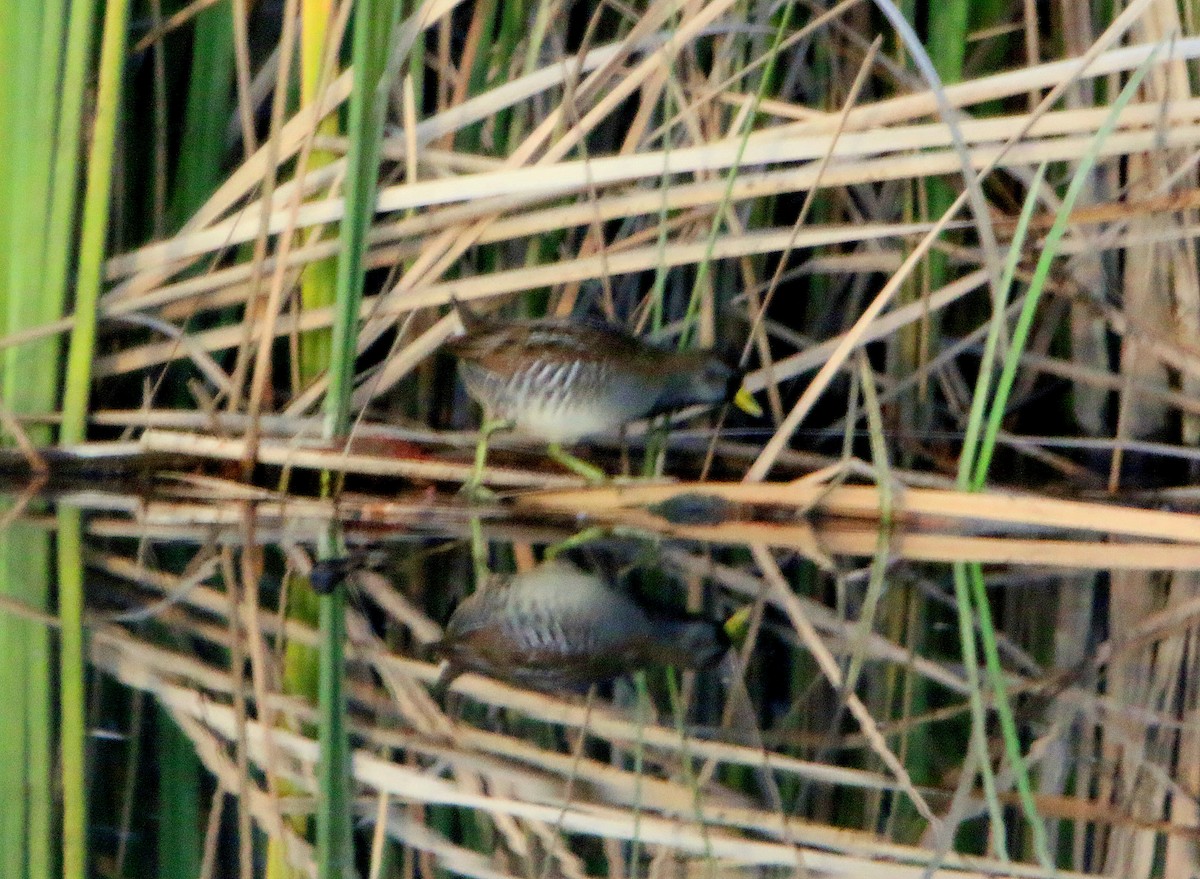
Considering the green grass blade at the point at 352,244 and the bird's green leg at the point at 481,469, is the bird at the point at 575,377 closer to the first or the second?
the bird's green leg at the point at 481,469

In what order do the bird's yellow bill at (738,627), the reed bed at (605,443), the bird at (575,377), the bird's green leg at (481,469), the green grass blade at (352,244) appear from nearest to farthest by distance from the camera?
1. the reed bed at (605,443)
2. the green grass blade at (352,244)
3. the bird's yellow bill at (738,627)
4. the bird at (575,377)
5. the bird's green leg at (481,469)

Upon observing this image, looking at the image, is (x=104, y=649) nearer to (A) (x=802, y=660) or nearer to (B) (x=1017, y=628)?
(A) (x=802, y=660)

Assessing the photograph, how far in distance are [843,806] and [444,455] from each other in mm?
1426

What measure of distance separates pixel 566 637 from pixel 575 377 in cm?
65

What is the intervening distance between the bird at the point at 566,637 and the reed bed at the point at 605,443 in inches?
1.4

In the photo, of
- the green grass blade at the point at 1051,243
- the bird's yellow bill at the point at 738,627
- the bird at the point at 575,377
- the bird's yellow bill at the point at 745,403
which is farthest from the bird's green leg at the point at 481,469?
the green grass blade at the point at 1051,243

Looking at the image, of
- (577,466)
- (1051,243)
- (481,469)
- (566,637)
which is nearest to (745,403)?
(577,466)

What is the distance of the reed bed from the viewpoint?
5.44 ft

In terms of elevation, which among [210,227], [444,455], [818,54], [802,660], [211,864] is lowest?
[211,864]

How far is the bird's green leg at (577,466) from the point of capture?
2.79 m

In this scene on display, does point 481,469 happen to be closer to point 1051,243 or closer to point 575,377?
point 575,377

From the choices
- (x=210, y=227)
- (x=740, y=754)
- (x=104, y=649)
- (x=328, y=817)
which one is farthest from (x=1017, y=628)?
(x=210, y=227)

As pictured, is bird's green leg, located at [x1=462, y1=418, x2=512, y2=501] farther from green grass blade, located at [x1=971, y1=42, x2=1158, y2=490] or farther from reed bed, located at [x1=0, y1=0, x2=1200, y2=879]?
green grass blade, located at [x1=971, y1=42, x2=1158, y2=490]

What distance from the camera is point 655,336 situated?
2.76 meters
